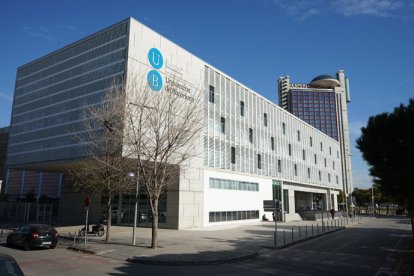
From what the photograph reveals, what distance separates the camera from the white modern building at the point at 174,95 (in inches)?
1171

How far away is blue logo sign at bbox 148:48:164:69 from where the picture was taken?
29241mm

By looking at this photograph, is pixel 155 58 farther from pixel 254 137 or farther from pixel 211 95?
pixel 254 137

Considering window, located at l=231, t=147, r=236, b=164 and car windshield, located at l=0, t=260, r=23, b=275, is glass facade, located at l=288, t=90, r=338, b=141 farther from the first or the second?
car windshield, located at l=0, t=260, r=23, b=275

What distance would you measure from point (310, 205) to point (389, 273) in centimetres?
6472

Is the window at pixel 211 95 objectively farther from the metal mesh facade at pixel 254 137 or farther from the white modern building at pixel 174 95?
the white modern building at pixel 174 95

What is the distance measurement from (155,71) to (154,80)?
973 mm

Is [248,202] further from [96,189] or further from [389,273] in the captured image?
[389,273]

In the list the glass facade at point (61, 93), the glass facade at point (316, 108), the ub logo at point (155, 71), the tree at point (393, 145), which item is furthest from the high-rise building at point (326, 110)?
the tree at point (393, 145)

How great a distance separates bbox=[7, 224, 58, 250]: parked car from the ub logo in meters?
14.8

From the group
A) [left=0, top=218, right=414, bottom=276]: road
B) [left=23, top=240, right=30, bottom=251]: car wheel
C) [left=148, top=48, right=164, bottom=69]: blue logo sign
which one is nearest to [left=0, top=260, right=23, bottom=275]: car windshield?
[left=0, top=218, right=414, bottom=276]: road

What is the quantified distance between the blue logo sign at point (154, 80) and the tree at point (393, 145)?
58.2 feet

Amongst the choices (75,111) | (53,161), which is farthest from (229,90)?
(53,161)

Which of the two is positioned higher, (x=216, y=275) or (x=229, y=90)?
(x=229, y=90)

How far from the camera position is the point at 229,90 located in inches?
1545
